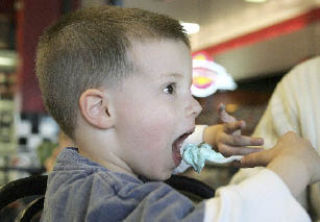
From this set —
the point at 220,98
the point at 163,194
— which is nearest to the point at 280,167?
the point at 163,194

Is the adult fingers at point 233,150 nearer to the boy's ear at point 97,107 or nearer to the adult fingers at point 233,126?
the adult fingers at point 233,126

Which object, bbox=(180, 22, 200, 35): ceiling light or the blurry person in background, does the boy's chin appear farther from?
the blurry person in background

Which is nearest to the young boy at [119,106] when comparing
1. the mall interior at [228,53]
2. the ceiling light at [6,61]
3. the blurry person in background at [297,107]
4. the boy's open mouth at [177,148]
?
the boy's open mouth at [177,148]

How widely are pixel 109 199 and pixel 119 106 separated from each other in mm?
202

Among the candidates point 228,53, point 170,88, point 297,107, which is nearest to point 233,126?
point 170,88

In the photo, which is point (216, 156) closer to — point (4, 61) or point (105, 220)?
point (105, 220)

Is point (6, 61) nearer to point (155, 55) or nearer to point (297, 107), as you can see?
point (297, 107)

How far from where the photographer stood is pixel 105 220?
679mm

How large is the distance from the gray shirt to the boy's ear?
8 centimetres

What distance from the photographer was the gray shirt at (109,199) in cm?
65

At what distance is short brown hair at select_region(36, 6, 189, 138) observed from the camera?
84 centimetres

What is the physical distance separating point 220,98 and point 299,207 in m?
2.21

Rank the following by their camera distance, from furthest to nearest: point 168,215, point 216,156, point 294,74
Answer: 1. point 294,74
2. point 216,156
3. point 168,215

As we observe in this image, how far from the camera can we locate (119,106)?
0.82 m
